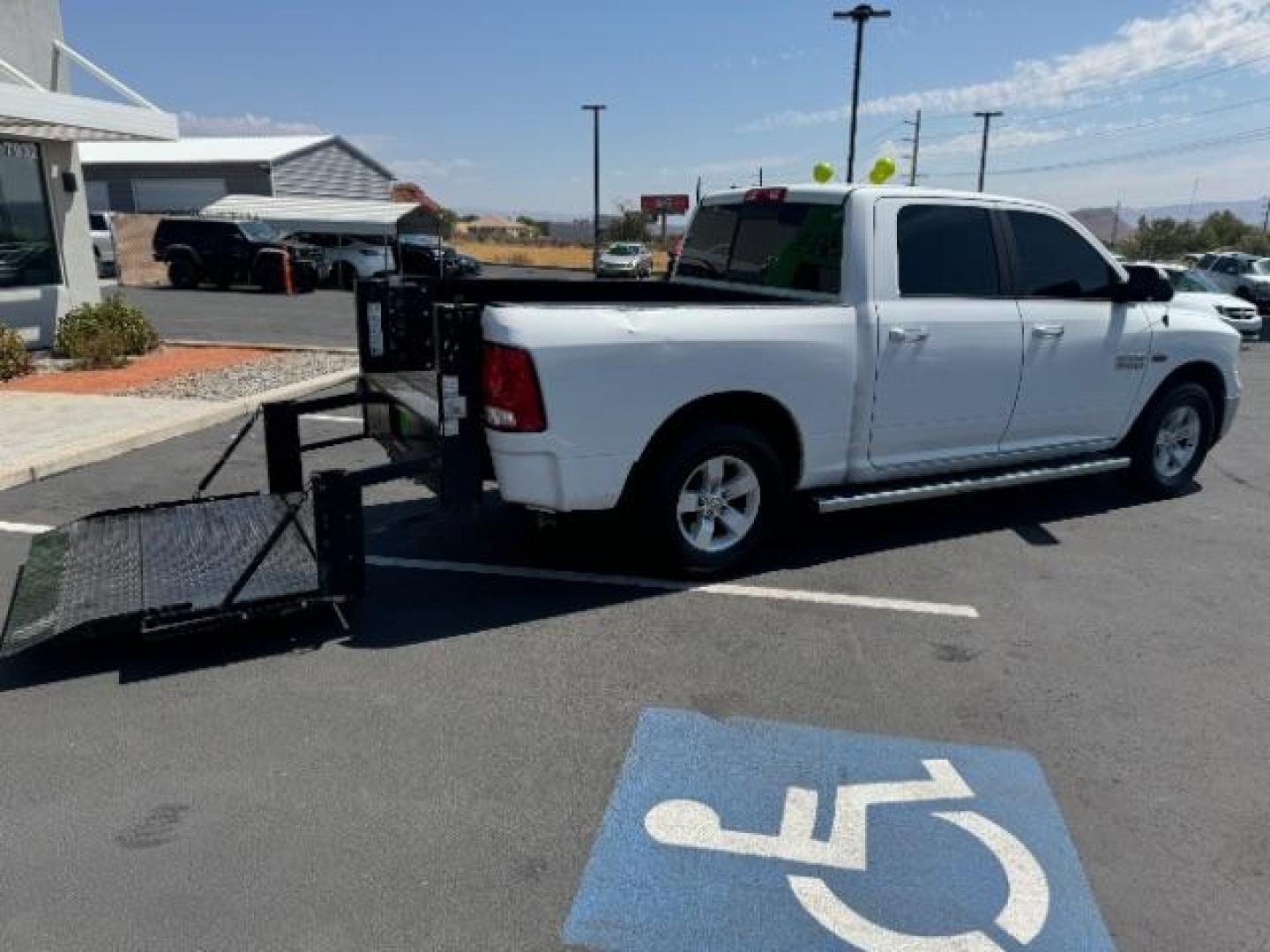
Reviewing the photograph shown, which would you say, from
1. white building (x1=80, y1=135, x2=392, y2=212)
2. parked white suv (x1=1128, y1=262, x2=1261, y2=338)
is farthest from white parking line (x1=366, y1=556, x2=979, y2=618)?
white building (x1=80, y1=135, x2=392, y2=212)

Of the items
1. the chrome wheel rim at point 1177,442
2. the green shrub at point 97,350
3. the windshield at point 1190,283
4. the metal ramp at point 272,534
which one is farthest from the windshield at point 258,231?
the chrome wheel rim at point 1177,442

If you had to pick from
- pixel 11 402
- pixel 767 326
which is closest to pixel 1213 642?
pixel 767 326

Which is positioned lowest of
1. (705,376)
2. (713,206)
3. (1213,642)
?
(1213,642)

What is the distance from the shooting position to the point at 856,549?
5430 millimetres

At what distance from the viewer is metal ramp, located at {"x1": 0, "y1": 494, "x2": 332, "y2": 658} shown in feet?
12.3

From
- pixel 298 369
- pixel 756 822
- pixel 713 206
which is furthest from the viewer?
pixel 298 369

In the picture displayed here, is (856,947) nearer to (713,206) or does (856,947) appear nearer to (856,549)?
(856,549)

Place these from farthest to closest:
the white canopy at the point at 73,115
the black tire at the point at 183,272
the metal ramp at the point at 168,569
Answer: the black tire at the point at 183,272, the white canopy at the point at 73,115, the metal ramp at the point at 168,569

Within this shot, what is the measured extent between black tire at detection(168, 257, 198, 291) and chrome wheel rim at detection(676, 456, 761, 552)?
76.6 feet

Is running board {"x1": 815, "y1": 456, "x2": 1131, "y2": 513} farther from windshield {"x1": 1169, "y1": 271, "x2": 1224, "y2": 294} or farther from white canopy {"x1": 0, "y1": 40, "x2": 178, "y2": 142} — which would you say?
windshield {"x1": 1169, "y1": 271, "x2": 1224, "y2": 294}

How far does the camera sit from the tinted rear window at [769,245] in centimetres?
504

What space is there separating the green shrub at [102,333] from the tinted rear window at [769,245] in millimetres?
7965

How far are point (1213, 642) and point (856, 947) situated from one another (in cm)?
290

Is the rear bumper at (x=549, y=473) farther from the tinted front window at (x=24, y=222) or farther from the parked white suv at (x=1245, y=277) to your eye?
the parked white suv at (x=1245, y=277)
